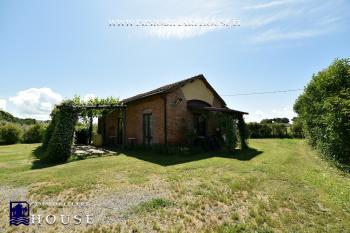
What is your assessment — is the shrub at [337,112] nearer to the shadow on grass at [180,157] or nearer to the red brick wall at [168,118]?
the shadow on grass at [180,157]

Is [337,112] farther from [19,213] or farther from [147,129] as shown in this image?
[147,129]

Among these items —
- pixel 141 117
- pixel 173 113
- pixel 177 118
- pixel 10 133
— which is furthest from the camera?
pixel 10 133

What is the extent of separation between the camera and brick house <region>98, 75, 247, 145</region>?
14180 millimetres

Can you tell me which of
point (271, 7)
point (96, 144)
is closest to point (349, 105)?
point (271, 7)

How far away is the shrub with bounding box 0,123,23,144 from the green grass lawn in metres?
17.6

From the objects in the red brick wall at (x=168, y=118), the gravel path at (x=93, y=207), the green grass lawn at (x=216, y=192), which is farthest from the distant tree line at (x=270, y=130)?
the gravel path at (x=93, y=207)

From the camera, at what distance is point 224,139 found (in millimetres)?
13820

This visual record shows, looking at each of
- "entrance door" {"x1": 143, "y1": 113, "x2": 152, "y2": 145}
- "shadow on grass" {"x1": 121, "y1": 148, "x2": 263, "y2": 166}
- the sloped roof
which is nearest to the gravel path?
"shadow on grass" {"x1": 121, "y1": 148, "x2": 263, "y2": 166}

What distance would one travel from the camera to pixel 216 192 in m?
5.77

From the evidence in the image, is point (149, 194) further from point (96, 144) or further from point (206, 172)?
point (96, 144)

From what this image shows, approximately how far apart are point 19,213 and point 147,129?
11.1 meters

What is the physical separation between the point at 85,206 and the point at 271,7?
9.43 metres

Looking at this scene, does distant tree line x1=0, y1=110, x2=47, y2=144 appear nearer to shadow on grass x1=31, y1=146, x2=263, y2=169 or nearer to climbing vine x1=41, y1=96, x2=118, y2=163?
shadow on grass x1=31, y1=146, x2=263, y2=169

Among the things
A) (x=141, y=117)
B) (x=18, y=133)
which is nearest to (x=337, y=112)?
(x=141, y=117)
